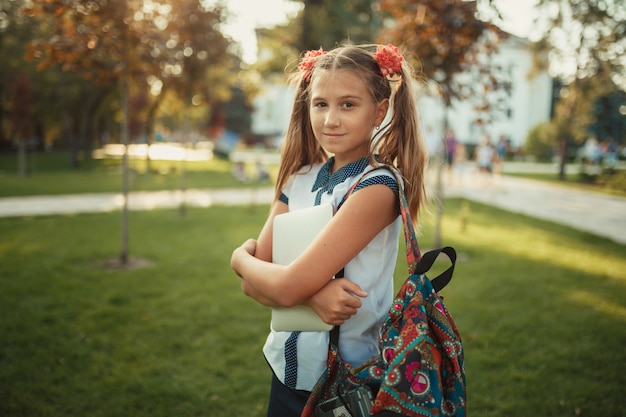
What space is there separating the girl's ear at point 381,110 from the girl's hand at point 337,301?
56cm

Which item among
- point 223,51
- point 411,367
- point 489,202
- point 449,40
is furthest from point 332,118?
point 489,202

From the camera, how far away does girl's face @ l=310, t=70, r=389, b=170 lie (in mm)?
1440

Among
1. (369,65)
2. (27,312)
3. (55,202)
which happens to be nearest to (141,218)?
(55,202)

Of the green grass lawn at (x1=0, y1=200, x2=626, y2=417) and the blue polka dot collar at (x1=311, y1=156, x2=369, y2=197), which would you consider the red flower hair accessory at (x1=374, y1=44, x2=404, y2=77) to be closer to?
the blue polka dot collar at (x1=311, y1=156, x2=369, y2=197)

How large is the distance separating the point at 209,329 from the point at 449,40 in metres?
4.56

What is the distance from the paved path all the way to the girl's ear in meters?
8.34

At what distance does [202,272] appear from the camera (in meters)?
5.94

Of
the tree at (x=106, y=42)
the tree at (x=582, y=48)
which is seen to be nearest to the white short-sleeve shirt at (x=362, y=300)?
the tree at (x=106, y=42)

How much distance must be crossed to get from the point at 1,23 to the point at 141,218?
21.4 metres

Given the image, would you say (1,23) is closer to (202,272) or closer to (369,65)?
(202,272)

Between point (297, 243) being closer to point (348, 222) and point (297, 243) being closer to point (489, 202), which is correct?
point (348, 222)

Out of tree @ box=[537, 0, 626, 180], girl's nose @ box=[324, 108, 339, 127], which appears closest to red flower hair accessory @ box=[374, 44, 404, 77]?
girl's nose @ box=[324, 108, 339, 127]

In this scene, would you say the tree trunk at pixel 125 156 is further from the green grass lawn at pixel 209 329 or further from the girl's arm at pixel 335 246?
the girl's arm at pixel 335 246

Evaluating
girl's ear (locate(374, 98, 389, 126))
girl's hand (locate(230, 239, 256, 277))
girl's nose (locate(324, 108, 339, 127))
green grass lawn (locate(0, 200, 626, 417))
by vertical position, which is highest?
girl's ear (locate(374, 98, 389, 126))
